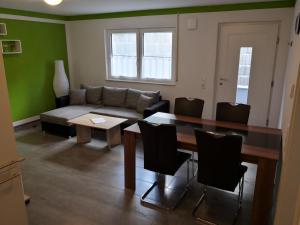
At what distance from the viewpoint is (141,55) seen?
5.41 m

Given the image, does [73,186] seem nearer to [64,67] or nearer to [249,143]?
[249,143]

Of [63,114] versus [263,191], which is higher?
[63,114]

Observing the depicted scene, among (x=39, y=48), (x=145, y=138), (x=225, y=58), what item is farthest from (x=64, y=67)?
(x=145, y=138)

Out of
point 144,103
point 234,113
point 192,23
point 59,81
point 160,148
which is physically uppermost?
point 192,23

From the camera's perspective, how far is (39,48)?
539 centimetres

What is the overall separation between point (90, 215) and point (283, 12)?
4.11 m

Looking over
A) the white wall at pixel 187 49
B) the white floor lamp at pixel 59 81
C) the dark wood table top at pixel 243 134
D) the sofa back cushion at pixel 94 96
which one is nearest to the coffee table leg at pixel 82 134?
the sofa back cushion at pixel 94 96

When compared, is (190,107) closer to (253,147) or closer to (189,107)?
(189,107)

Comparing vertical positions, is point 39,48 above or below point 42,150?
above

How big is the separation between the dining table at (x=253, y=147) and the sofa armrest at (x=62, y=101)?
2.83 metres

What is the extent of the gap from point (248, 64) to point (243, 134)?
2.25 meters

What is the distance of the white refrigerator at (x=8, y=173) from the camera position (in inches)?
64.6

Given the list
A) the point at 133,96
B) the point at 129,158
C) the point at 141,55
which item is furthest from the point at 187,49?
the point at 129,158

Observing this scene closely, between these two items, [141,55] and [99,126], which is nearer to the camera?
[99,126]
